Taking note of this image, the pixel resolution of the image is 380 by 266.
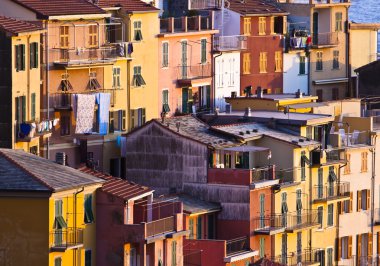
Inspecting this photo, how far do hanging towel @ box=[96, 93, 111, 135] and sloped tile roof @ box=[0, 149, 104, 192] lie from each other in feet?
38.0

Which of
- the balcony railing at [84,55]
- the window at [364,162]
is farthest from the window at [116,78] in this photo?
the window at [364,162]

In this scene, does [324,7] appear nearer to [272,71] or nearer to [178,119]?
[272,71]

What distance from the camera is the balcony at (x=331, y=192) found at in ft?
339

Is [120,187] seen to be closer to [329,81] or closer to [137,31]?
[137,31]

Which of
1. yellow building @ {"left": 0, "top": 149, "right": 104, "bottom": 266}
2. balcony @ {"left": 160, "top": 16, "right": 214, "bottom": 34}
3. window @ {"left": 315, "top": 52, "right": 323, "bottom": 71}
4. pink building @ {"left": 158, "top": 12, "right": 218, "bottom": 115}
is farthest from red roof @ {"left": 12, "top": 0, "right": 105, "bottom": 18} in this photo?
window @ {"left": 315, "top": 52, "right": 323, "bottom": 71}

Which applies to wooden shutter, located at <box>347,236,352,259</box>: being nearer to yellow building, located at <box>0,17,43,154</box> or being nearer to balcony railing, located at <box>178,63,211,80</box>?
balcony railing, located at <box>178,63,211,80</box>

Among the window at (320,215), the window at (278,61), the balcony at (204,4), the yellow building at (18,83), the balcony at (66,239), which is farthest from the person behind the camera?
the window at (278,61)

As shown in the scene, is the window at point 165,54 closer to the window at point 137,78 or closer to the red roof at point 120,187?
the window at point 137,78

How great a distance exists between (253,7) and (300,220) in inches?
661

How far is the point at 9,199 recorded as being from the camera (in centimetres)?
8081

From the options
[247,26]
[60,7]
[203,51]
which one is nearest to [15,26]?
[60,7]

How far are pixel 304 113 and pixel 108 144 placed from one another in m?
11.3

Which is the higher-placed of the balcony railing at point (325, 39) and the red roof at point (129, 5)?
the red roof at point (129, 5)

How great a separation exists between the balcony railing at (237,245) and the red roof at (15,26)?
410 inches
